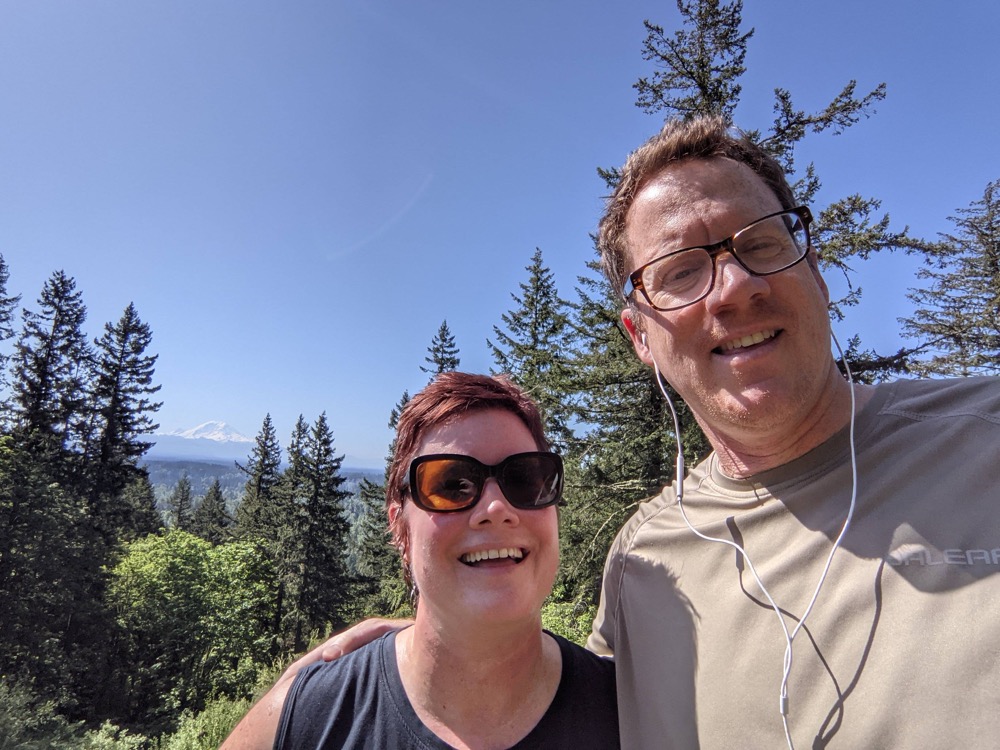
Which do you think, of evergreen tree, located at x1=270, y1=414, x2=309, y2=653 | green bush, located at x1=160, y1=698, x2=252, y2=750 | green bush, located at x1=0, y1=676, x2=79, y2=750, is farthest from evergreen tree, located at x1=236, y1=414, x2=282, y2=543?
green bush, located at x1=160, y1=698, x2=252, y2=750

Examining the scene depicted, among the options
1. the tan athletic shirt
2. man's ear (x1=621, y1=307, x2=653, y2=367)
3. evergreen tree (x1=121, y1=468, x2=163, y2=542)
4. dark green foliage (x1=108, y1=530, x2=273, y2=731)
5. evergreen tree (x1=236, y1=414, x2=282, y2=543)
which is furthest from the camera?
evergreen tree (x1=236, y1=414, x2=282, y2=543)

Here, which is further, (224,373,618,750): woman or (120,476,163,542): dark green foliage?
(120,476,163,542): dark green foliage

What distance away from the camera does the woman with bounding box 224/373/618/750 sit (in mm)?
1728

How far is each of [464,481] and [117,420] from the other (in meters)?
37.7

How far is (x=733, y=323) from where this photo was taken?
163 cm

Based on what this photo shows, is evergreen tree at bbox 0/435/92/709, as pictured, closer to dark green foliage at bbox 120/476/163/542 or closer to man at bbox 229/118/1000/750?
dark green foliage at bbox 120/476/163/542

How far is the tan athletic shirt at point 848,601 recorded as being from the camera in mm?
1149

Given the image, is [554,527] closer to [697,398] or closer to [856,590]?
[697,398]

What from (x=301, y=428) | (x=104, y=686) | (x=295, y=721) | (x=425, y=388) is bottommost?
(x=104, y=686)

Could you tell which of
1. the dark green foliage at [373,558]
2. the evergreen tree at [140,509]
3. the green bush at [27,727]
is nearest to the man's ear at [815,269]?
the green bush at [27,727]

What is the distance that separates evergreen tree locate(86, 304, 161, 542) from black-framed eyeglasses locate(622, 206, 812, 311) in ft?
121

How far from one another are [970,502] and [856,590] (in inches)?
14.4

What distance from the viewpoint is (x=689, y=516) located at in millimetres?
1817

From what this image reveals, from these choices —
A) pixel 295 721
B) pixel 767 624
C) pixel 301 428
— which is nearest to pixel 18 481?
pixel 301 428
